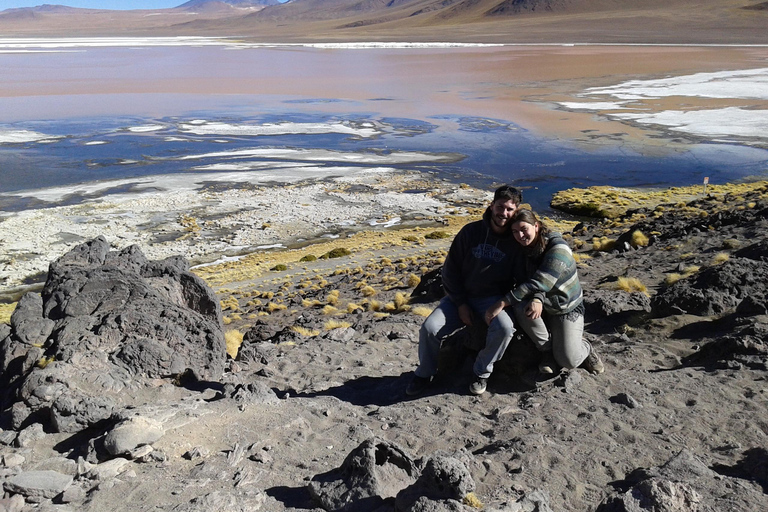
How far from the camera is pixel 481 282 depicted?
4.68 m

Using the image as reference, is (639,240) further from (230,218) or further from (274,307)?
(230,218)

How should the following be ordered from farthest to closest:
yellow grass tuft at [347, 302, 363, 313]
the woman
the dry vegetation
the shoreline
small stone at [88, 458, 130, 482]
Result: the dry vegetation
the shoreline
yellow grass tuft at [347, 302, 363, 313]
the woman
small stone at [88, 458, 130, 482]

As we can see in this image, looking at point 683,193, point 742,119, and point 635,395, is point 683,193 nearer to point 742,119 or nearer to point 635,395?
point 742,119

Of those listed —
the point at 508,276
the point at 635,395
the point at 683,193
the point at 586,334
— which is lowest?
the point at 683,193

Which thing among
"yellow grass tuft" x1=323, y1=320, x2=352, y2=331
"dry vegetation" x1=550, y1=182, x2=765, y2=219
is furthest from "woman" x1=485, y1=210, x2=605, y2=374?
"dry vegetation" x1=550, y1=182, x2=765, y2=219

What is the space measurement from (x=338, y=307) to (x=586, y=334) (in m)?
6.00

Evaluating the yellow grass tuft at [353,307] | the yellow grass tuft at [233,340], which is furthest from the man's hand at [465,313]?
the yellow grass tuft at [353,307]

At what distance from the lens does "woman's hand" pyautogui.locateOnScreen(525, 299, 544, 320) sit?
14.4 ft

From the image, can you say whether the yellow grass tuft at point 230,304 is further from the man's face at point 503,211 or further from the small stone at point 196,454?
the man's face at point 503,211

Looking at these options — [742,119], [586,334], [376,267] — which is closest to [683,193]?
[376,267]

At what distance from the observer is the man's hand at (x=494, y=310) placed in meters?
4.43

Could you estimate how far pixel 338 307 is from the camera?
11.7 m

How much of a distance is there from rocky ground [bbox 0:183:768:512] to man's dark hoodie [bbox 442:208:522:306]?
1.64 feet

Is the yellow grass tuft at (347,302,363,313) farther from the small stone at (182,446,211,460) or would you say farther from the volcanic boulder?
the small stone at (182,446,211,460)
